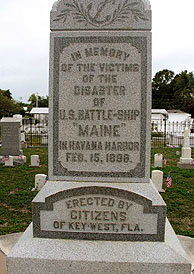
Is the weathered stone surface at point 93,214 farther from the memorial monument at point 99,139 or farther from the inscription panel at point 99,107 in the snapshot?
the inscription panel at point 99,107

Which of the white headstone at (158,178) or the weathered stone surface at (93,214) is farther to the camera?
the white headstone at (158,178)

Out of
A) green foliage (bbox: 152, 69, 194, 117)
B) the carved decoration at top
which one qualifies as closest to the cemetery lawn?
the carved decoration at top

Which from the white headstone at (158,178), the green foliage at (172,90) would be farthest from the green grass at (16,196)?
the green foliage at (172,90)

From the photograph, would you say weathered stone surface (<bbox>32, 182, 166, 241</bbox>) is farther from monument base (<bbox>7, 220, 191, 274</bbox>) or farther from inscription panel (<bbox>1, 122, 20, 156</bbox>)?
inscription panel (<bbox>1, 122, 20, 156</bbox>)

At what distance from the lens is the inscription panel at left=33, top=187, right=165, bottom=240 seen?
2762mm

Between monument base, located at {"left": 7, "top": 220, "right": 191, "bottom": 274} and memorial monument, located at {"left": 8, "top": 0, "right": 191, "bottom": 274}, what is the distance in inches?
0.7

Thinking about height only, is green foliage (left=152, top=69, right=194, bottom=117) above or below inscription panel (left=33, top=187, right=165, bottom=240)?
above

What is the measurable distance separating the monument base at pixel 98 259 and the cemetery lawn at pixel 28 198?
2474mm

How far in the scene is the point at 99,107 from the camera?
2896 millimetres

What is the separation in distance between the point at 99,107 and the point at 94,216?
1105mm

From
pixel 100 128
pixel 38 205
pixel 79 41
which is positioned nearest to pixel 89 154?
pixel 100 128

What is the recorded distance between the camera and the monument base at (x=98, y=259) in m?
2.49

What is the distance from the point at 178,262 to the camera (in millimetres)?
2477

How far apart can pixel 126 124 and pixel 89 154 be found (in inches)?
19.6
